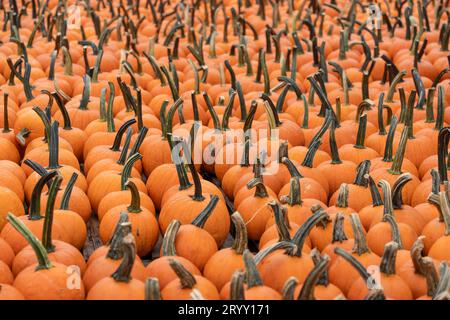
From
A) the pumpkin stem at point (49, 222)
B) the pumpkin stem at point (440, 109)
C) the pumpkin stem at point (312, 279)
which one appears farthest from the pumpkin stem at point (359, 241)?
the pumpkin stem at point (440, 109)

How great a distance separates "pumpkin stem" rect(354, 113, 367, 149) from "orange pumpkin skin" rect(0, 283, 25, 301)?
235 cm

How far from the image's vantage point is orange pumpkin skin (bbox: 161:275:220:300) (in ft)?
9.24

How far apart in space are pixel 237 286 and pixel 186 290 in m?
0.29

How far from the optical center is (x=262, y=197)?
3785 mm

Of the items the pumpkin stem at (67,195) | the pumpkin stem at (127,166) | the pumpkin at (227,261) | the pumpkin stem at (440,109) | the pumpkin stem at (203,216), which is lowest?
the pumpkin at (227,261)

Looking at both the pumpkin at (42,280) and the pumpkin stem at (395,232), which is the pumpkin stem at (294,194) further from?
the pumpkin at (42,280)

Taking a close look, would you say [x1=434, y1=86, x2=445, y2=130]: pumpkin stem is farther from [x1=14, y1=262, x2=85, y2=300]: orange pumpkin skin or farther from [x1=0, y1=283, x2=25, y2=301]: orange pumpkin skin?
[x1=0, y1=283, x2=25, y2=301]: orange pumpkin skin

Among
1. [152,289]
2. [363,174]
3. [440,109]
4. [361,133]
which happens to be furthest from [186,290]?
[440,109]

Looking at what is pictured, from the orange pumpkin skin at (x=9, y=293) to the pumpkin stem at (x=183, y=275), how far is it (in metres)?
0.58

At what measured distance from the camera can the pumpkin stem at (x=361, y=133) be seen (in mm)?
4363

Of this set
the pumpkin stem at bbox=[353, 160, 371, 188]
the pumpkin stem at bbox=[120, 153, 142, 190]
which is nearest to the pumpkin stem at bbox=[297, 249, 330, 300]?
the pumpkin stem at bbox=[353, 160, 371, 188]

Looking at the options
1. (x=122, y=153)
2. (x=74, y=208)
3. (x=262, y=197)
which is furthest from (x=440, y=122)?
(x=74, y=208)

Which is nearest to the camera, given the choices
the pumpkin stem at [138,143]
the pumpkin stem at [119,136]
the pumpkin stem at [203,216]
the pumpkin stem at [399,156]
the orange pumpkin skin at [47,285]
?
the orange pumpkin skin at [47,285]

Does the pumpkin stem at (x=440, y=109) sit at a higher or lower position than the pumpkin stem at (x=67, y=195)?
higher
